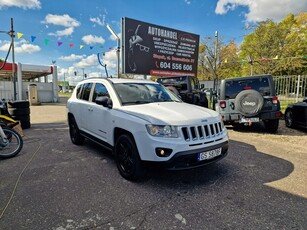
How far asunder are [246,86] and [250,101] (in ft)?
2.19

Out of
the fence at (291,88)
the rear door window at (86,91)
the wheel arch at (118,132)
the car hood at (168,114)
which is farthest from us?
the fence at (291,88)

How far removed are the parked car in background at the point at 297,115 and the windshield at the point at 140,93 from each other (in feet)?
16.3

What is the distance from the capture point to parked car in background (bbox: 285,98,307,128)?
706cm

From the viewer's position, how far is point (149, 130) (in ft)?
10.3

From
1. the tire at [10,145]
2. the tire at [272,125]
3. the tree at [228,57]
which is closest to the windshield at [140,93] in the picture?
the tire at [10,145]

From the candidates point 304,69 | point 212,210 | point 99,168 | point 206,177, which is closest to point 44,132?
point 99,168

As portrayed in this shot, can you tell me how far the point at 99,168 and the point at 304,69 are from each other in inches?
1280

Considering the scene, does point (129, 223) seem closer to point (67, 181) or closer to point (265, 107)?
point (67, 181)

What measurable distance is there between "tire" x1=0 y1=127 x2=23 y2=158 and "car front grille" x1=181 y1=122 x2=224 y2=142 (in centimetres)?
401

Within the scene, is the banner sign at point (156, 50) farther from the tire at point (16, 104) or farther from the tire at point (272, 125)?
the tire at point (272, 125)

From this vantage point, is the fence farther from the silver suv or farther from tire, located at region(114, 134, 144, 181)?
tire, located at region(114, 134, 144, 181)

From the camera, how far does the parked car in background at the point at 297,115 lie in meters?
7.06

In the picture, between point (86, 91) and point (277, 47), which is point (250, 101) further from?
point (277, 47)

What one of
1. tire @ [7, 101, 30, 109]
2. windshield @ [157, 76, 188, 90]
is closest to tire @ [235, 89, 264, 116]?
windshield @ [157, 76, 188, 90]
